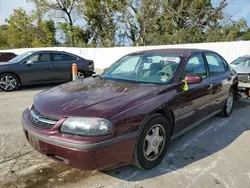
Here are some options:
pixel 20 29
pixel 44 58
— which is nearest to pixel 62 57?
pixel 44 58

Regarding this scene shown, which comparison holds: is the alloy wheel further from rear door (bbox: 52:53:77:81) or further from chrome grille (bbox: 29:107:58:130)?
chrome grille (bbox: 29:107:58:130)

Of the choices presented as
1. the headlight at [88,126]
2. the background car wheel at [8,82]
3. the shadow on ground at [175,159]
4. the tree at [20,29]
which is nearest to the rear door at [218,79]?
the shadow on ground at [175,159]

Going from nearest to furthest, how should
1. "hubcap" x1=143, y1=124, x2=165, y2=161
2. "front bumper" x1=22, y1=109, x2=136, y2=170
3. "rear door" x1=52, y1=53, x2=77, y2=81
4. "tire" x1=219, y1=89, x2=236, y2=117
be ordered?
"front bumper" x1=22, y1=109, x2=136, y2=170, "hubcap" x1=143, y1=124, x2=165, y2=161, "tire" x1=219, y1=89, x2=236, y2=117, "rear door" x1=52, y1=53, x2=77, y2=81

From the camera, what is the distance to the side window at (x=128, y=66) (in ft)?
12.6

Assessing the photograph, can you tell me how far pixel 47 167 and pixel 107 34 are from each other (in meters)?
28.2

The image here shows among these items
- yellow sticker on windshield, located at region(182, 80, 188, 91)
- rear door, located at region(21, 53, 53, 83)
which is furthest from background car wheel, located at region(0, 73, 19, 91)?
yellow sticker on windshield, located at region(182, 80, 188, 91)

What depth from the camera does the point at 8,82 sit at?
7762 millimetres

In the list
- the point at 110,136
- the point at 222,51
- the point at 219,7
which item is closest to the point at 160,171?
the point at 110,136

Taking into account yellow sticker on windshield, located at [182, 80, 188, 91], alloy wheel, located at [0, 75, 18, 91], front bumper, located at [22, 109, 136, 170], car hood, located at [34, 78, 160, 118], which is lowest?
alloy wheel, located at [0, 75, 18, 91]

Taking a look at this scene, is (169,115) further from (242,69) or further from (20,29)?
(20,29)

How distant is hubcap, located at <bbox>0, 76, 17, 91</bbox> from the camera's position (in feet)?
25.3

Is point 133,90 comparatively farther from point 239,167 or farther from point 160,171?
point 239,167

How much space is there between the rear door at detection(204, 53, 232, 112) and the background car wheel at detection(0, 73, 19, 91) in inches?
254

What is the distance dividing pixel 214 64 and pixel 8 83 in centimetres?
666
